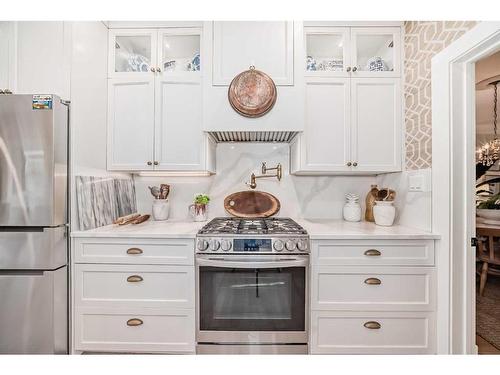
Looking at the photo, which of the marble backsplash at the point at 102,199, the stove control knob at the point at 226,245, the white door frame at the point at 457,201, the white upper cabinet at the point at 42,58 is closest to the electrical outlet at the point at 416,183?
the white door frame at the point at 457,201

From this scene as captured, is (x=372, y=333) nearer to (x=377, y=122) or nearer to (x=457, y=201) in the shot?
(x=457, y=201)

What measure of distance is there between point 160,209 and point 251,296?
1106mm

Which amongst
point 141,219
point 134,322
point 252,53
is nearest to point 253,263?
point 134,322

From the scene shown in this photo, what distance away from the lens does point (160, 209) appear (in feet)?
7.86

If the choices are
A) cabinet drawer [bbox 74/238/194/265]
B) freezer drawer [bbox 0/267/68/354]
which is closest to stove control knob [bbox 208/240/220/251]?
cabinet drawer [bbox 74/238/194/265]

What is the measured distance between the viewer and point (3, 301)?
1.64 m

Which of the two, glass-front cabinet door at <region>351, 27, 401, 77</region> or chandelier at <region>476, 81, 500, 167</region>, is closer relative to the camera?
glass-front cabinet door at <region>351, 27, 401, 77</region>

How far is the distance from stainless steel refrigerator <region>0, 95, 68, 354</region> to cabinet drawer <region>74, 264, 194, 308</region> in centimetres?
15

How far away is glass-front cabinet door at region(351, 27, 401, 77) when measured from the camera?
84.1 inches

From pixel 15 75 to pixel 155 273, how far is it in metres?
1.52

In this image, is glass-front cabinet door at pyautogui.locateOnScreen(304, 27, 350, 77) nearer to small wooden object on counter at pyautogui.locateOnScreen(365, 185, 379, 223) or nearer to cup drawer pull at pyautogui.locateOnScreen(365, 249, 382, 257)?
small wooden object on counter at pyautogui.locateOnScreen(365, 185, 379, 223)

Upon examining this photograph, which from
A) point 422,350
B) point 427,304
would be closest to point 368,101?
point 427,304
